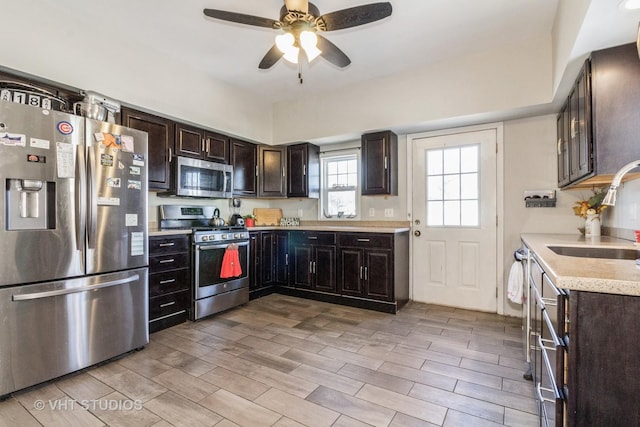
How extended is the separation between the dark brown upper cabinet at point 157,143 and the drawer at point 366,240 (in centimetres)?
210

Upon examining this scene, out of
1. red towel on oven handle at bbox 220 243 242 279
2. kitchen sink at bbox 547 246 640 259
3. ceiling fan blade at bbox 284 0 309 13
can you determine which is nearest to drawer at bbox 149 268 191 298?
red towel on oven handle at bbox 220 243 242 279

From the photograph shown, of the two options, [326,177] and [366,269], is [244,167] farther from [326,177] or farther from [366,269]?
[366,269]

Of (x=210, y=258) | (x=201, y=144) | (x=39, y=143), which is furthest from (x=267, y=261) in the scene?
(x=39, y=143)

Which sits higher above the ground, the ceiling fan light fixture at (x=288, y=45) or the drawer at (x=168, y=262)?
the ceiling fan light fixture at (x=288, y=45)

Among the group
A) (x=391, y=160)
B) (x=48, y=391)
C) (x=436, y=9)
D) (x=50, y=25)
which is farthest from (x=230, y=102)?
(x=48, y=391)

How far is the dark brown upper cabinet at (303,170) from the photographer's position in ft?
14.6

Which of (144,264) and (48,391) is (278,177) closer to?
(144,264)

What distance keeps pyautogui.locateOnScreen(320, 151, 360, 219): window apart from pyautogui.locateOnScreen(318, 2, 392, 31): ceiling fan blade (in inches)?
92.0

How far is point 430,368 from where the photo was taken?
2.25 meters

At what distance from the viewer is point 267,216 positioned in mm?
4844

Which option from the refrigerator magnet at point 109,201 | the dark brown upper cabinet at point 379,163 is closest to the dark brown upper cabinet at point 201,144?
the refrigerator magnet at point 109,201

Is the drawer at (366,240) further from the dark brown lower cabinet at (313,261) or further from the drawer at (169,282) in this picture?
the drawer at (169,282)

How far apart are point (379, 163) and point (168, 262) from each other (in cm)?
264

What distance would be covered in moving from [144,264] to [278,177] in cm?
235
